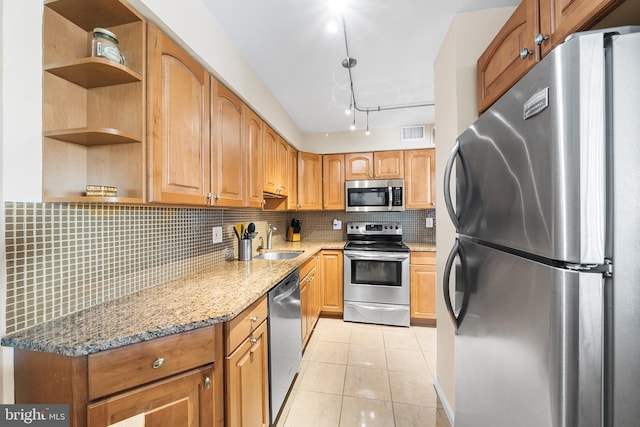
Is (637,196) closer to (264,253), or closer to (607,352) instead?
(607,352)

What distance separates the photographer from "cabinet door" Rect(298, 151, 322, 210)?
137 inches

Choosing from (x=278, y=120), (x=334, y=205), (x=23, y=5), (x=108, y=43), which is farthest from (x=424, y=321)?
(x=23, y=5)

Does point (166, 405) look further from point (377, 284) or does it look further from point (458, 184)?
point (377, 284)

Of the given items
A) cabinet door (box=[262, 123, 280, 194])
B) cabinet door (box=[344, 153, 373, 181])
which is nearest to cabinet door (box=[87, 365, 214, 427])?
cabinet door (box=[262, 123, 280, 194])

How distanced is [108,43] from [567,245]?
5.32 feet

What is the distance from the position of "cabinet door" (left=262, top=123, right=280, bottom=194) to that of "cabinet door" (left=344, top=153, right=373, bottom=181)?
118 cm

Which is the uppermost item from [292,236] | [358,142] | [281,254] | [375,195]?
[358,142]

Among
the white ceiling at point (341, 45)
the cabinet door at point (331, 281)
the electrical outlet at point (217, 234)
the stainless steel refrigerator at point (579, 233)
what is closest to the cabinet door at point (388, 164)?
the white ceiling at point (341, 45)

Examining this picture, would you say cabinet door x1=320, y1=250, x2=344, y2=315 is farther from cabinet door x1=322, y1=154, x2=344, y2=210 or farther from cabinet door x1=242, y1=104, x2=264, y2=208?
cabinet door x1=242, y1=104, x2=264, y2=208

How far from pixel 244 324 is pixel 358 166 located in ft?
8.93

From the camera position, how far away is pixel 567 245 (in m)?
0.51

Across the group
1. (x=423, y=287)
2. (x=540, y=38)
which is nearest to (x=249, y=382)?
(x=540, y=38)

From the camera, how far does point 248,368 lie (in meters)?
1.23

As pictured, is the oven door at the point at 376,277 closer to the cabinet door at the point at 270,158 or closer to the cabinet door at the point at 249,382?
the cabinet door at the point at 270,158
